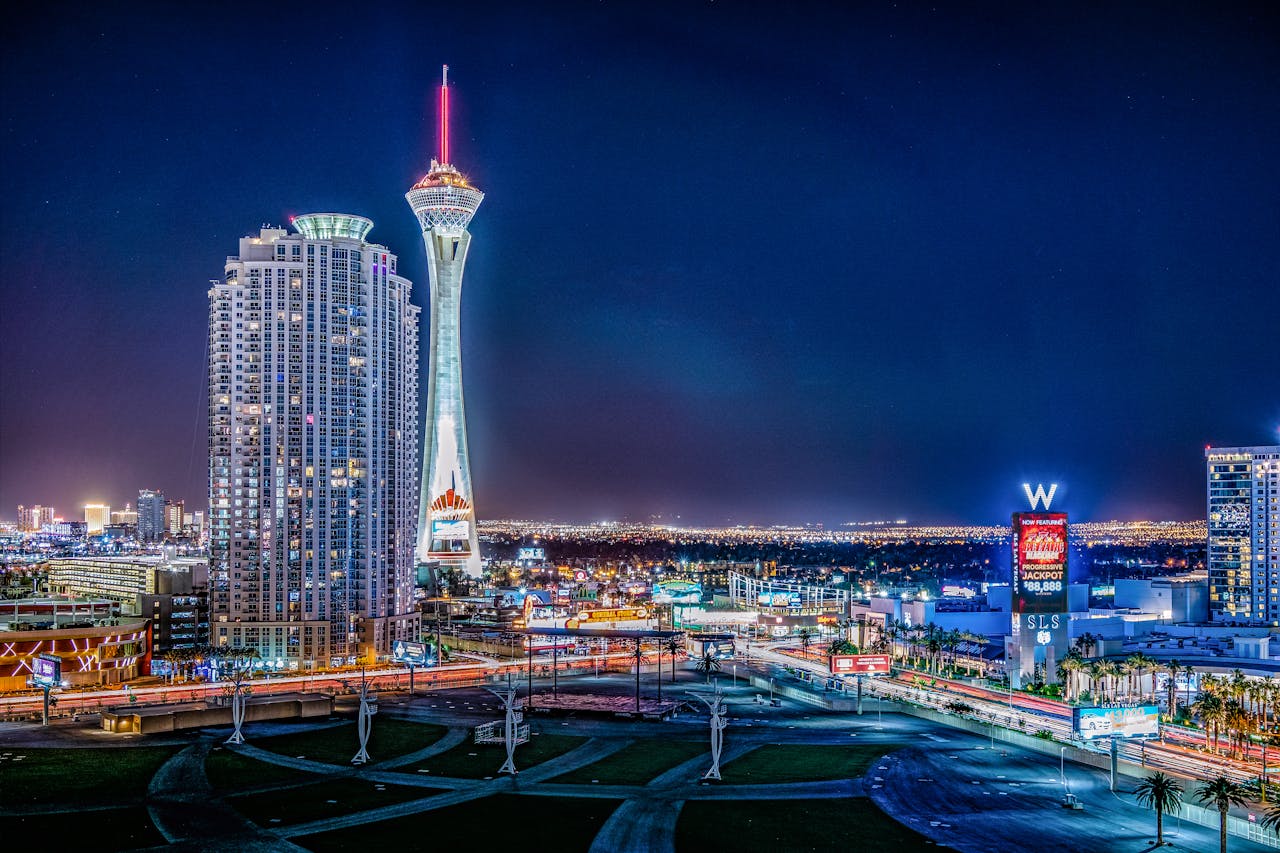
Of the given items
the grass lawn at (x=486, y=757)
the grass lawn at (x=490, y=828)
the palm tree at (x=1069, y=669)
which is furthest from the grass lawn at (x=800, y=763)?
the palm tree at (x=1069, y=669)

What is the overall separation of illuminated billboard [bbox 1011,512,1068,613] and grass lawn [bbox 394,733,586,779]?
171 ft

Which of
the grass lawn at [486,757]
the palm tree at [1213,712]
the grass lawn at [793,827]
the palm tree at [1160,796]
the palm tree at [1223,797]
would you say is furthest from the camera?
the palm tree at [1213,712]

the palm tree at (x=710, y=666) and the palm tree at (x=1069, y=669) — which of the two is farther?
the palm tree at (x=710, y=666)

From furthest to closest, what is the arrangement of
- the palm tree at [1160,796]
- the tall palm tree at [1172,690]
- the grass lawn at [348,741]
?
the tall palm tree at [1172,690] < the grass lawn at [348,741] < the palm tree at [1160,796]

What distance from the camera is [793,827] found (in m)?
78.6

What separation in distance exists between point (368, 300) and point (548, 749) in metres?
84.5

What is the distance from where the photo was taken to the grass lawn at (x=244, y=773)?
90.1 meters

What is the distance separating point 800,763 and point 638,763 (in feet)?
40.1

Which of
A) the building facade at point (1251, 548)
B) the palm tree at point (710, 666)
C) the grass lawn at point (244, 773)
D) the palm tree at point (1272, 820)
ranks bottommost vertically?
the palm tree at point (710, 666)

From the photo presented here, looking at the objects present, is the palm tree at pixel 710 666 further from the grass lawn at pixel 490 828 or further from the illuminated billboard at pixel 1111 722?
the grass lawn at pixel 490 828

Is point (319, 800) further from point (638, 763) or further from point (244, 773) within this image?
point (638, 763)

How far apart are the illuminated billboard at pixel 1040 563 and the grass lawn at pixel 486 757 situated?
171 feet

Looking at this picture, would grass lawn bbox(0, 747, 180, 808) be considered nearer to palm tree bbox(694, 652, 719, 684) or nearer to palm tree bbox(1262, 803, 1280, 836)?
palm tree bbox(694, 652, 719, 684)

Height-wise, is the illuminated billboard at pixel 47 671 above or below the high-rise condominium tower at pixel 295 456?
below
